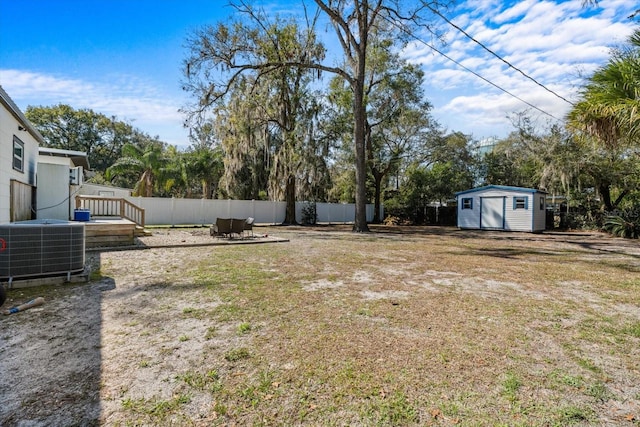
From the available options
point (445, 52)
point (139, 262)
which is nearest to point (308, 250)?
point (139, 262)

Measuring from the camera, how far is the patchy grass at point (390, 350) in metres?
1.87

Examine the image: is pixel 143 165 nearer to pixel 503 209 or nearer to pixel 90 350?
pixel 90 350

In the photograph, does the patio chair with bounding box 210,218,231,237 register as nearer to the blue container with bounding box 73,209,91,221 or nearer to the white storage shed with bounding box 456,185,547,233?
the blue container with bounding box 73,209,91,221

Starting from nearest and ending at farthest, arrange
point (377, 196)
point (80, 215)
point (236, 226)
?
1. point (80, 215)
2. point (236, 226)
3. point (377, 196)

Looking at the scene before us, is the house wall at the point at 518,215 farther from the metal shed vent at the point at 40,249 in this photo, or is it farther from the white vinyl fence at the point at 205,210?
the metal shed vent at the point at 40,249

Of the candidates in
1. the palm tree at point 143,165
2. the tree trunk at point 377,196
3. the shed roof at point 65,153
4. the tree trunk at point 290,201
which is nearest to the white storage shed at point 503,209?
the tree trunk at point 377,196

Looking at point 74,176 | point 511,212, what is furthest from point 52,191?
point 511,212

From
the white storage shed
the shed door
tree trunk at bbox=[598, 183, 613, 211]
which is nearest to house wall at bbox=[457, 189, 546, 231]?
the white storage shed

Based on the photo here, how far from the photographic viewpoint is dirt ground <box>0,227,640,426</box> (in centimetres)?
186

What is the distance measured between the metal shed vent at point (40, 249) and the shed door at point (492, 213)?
59.0ft

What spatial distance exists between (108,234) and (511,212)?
687 inches

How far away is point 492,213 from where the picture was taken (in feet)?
57.5

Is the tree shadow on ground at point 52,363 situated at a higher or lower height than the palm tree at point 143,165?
lower

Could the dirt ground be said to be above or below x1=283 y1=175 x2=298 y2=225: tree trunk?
below
